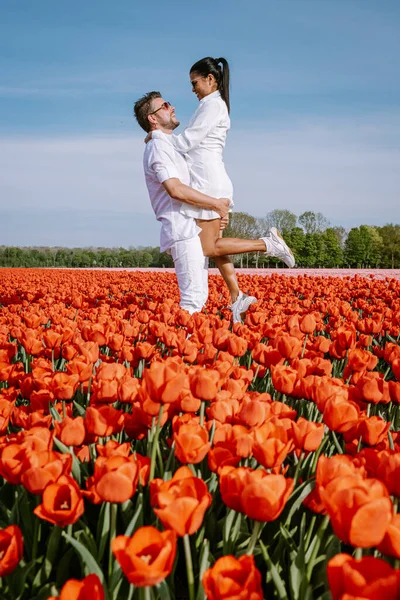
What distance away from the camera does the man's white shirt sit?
514 centimetres

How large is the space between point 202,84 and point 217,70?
0.23 metres

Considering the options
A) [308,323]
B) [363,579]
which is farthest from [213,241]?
[363,579]

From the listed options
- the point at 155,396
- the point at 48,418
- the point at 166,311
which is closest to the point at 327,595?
the point at 155,396

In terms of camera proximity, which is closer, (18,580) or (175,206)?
(18,580)

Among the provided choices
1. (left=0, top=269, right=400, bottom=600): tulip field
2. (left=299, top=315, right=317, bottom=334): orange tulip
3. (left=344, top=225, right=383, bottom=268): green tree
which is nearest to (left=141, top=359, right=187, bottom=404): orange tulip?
(left=0, top=269, right=400, bottom=600): tulip field

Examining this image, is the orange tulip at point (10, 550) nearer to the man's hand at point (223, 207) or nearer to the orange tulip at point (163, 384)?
the orange tulip at point (163, 384)

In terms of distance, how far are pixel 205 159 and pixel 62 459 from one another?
4851 mm

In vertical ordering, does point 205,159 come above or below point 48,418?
above

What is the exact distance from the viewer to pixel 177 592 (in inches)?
58.5

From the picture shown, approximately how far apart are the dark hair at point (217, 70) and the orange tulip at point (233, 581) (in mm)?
5319

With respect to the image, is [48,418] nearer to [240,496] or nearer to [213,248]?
[240,496]

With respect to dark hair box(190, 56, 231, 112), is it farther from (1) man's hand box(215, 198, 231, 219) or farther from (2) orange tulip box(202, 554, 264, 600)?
(2) orange tulip box(202, 554, 264, 600)

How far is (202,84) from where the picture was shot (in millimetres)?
5566

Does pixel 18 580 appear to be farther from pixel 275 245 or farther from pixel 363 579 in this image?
pixel 275 245
